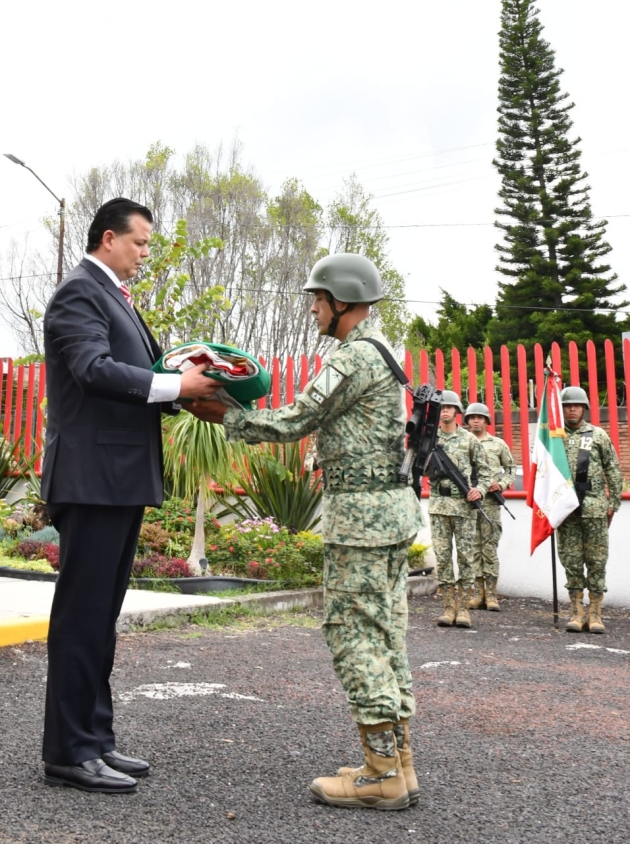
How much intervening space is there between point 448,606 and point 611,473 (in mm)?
1980

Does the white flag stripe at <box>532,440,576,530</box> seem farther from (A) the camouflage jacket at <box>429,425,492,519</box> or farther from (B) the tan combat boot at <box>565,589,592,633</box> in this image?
(B) the tan combat boot at <box>565,589,592,633</box>

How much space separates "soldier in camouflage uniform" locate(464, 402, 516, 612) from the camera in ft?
33.4

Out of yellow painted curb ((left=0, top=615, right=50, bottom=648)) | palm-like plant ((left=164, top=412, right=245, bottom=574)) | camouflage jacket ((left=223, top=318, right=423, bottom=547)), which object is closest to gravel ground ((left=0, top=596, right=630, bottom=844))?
yellow painted curb ((left=0, top=615, right=50, bottom=648))

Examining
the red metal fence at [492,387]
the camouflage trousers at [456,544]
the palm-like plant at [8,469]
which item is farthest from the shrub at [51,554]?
the camouflage trousers at [456,544]

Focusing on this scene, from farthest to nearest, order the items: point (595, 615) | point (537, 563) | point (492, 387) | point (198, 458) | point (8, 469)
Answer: point (8, 469)
point (492, 387)
point (537, 563)
point (198, 458)
point (595, 615)

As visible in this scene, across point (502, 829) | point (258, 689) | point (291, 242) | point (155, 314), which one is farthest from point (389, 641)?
point (291, 242)

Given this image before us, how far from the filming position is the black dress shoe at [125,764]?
3389mm

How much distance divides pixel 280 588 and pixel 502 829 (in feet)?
21.0

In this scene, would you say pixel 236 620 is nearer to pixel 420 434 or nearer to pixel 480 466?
pixel 480 466

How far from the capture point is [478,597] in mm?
10211

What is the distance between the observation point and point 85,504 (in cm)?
328

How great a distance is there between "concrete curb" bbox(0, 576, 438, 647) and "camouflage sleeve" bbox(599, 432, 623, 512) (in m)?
2.75

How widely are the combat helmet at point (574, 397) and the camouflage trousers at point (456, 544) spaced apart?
1.48 meters

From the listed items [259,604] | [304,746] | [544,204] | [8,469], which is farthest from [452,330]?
[304,746]
